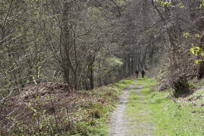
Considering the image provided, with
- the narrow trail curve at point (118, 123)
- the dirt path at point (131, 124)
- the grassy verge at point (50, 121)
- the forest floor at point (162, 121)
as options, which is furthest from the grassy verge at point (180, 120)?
the grassy verge at point (50, 121)

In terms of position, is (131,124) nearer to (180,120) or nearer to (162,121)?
(162,121)

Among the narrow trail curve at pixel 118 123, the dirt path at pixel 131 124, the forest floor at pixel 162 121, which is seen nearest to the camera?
the forest floor at pixel 162 121

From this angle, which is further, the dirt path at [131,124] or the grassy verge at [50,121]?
the dirt path at [131,124]

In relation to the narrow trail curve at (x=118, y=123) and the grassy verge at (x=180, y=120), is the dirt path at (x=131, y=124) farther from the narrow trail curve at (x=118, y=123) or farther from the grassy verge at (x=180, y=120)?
the grassy verge at (x=180, y=120)

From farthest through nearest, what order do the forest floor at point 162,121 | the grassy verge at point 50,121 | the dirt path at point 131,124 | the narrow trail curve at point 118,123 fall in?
the narrow trail curve at point 118,123 < the dirt path at point 131,124 < the forest floor at point 162,121 < the grassy verge at point 50,121

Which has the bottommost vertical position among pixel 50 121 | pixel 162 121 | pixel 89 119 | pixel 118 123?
pixel 118 123

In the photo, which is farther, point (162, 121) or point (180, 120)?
point (162, 121)

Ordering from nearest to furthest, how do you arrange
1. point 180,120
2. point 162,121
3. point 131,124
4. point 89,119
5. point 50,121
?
point 50,121 < point 180,120 < point 131,124 < point 162,121 < point 89,119

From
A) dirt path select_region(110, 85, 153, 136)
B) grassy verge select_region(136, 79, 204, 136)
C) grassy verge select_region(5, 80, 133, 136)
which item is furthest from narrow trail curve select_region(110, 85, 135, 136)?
grassy verge select_region(136, 79, 204, 136)

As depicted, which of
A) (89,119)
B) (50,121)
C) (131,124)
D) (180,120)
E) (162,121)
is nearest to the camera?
(50,121)

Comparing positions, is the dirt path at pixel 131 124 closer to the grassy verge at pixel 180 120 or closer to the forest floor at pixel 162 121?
the forest floor at pixel 162 121

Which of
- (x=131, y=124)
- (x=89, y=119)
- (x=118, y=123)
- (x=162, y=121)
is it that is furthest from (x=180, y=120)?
Result: (x=89, y=119)

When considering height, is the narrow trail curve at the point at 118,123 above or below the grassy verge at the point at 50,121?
below

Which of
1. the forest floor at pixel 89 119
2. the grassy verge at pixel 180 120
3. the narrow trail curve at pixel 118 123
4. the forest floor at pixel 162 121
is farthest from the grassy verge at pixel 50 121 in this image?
the grassy verge at pixel 180 120
